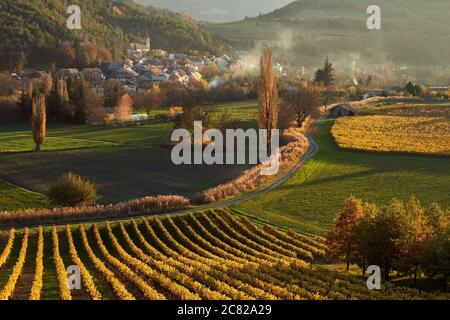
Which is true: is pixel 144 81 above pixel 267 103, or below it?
above

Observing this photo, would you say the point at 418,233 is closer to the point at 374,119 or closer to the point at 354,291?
the point at 354,291

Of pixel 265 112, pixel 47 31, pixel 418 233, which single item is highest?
pixel 47 31

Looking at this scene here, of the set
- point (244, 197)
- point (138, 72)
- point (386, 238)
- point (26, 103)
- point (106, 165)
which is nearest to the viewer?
point (386, 238)

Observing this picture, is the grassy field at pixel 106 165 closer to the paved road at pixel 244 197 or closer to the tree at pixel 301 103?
the paved road at pixel 244 197

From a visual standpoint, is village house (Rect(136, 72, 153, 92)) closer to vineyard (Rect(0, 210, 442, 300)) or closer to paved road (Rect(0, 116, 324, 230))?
paved road (Rect(0, 116, 324, 230))

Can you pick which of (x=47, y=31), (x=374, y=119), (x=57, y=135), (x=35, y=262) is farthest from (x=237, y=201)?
(x=47, y=31)

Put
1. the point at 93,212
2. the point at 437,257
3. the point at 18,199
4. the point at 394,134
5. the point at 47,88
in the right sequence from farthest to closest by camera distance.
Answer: the point at 47,88
the point at 394,134
the point at 18,199
the point at 93,212
the point at 437,257

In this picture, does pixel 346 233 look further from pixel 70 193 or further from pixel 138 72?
pixel 138 72

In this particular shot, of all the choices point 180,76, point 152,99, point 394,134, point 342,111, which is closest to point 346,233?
point 394,134
